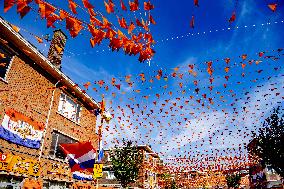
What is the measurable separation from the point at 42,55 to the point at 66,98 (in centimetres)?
409

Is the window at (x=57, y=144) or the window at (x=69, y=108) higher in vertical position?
the window at (x=69, y=108)

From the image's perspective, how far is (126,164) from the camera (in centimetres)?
2908

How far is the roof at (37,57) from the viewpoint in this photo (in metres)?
12.2

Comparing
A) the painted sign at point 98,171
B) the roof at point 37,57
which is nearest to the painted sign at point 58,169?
the painted sign at point 98,171

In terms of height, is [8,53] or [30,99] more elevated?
[8,53]

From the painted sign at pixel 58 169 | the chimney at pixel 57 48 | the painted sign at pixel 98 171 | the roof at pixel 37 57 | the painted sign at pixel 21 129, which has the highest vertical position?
the chimney at pixel 57 48

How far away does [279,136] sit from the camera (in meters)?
20.3

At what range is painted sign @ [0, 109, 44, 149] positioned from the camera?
39.4 ft

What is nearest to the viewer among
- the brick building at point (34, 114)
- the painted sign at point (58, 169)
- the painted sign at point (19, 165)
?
the painted sign at point (19, 165)

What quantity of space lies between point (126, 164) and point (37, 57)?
1801cm

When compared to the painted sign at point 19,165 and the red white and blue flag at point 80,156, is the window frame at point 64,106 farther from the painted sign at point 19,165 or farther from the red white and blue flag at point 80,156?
the painted sign at point 19,165

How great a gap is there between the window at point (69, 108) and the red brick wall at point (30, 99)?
52cm

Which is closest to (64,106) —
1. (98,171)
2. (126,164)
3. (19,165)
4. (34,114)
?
(34,114)

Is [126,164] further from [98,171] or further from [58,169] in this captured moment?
[98,171]
